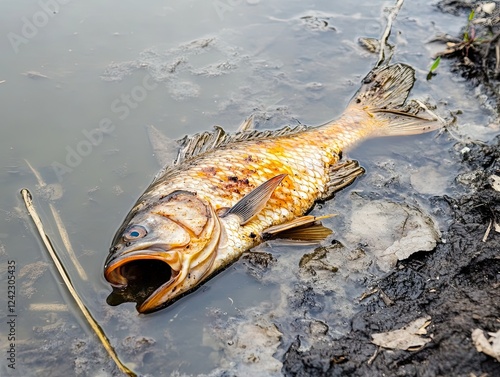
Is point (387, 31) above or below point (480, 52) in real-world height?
above

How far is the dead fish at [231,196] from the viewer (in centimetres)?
364

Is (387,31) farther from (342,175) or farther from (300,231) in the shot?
(300,231)

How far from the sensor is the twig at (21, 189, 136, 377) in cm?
338

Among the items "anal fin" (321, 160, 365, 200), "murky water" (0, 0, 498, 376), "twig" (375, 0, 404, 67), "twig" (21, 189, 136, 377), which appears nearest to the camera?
"twig" (21, 189, 136, 377)

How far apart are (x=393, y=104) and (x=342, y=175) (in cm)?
135

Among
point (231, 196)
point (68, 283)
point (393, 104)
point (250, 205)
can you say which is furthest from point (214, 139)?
point (393, 104)

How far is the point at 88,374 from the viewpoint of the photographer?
332 centimetres

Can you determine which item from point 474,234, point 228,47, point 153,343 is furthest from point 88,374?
point 228,47

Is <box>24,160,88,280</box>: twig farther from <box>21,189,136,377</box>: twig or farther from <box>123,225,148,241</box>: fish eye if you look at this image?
<box>123,225,148,241</box>: fish eye

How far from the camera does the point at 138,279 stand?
3850 millimetres

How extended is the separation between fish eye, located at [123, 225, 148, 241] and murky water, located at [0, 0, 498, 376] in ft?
1.73

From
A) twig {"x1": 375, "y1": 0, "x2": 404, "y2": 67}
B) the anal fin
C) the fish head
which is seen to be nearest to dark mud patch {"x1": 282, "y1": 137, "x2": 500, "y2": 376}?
the anal fin

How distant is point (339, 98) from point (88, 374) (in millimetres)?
4161

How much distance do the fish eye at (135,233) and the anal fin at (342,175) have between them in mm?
1830
